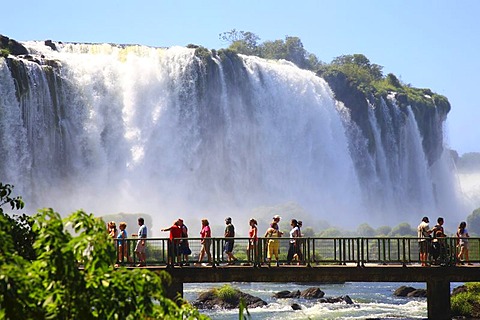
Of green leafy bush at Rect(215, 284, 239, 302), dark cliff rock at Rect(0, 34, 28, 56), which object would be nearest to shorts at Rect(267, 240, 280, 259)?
green leafy bush at Rect(215, 284, 239, 302)

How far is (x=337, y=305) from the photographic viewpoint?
32.8m

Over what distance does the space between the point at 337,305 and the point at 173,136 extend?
2204 cm

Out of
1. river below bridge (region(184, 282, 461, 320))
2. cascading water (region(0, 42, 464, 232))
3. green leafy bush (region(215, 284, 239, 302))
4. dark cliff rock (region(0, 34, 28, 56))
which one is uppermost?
dark cliff rock (region(0, 34, 28, 56))

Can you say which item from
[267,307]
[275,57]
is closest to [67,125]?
[267,307]

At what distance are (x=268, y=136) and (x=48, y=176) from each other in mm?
17940

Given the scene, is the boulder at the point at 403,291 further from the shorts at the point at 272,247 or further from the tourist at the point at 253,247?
the shorts at the point at 272,247

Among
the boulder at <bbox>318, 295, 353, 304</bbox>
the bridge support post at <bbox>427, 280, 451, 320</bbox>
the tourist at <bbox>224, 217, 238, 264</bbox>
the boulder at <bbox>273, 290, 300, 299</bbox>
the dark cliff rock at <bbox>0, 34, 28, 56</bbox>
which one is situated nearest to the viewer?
the bridge support post at <bbox>427, 280, 451, 320</bbox>

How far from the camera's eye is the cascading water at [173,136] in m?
46.7

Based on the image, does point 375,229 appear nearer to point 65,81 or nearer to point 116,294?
point 65,81

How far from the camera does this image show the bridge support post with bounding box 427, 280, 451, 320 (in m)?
23.0

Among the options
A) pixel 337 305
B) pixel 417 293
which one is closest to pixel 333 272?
pixel 337 305

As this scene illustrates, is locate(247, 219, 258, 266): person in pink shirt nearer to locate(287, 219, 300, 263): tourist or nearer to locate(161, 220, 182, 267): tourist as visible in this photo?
locate(287, 219, 300, 263): tourist

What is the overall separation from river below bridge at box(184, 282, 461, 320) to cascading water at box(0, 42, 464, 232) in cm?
1064

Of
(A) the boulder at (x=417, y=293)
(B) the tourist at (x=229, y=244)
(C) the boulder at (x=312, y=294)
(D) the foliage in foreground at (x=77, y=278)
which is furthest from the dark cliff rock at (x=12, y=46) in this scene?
(D) the foliage in foreground at (x=77, y=278)
